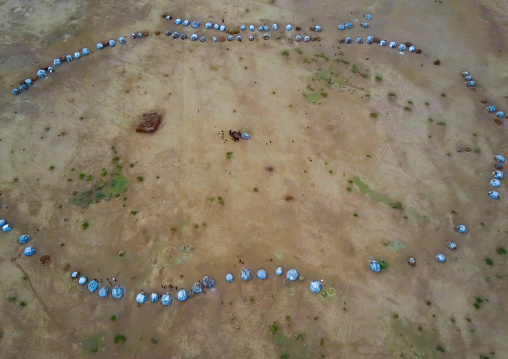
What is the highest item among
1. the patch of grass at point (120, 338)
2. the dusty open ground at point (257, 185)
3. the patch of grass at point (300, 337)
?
the dusty open ground at point (257, 185)

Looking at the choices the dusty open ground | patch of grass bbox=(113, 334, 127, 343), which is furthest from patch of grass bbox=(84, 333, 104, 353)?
patch of grass bbox=(113, 334, 127, 343)

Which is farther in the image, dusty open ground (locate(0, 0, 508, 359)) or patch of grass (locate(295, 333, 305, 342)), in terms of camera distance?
dusty open ground (locate(0, 0, 508, 359))

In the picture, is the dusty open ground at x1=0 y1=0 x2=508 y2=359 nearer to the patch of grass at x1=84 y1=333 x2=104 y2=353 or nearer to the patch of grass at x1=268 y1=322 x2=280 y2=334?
the patch of grass at x1=84 y1=333 x2=104 y2=353

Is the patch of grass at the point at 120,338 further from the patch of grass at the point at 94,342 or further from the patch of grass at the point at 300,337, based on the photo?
the patch of grass at the point at 300,337

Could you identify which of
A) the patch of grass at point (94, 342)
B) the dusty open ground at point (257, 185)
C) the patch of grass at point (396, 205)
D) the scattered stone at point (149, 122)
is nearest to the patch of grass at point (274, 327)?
the dusty open ground at point (257, 185)

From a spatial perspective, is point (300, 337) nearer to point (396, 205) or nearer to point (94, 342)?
point (396, 205)

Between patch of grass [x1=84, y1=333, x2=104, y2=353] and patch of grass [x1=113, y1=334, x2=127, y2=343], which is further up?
patch of grass [x1=113, y1=334, x2=127, y2=343]
